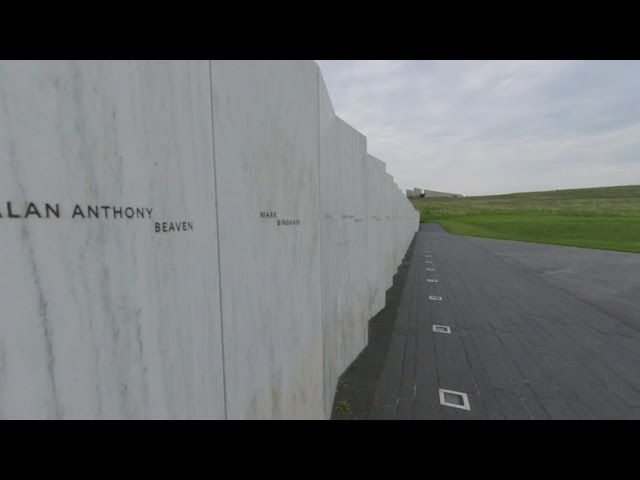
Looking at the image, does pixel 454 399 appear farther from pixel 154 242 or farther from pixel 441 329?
pixel 154 242

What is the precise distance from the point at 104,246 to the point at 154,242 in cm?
24

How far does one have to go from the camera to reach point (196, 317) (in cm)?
163

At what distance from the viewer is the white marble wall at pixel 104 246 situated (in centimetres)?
91

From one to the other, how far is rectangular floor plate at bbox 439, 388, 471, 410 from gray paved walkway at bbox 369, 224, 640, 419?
81 mm

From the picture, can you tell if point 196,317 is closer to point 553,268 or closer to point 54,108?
point 54,108

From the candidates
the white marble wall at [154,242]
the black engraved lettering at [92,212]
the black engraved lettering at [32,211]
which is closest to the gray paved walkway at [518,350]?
the white marble wall at [154,242]

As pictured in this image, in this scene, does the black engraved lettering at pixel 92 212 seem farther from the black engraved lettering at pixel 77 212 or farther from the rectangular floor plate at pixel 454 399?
the rectangular floor plate at pixel 454 399

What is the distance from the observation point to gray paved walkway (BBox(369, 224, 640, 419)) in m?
4.05

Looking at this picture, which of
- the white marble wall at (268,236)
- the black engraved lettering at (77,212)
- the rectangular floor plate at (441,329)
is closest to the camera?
the black engraved lettering at (77,212)

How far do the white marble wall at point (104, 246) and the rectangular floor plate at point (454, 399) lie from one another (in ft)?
11.1

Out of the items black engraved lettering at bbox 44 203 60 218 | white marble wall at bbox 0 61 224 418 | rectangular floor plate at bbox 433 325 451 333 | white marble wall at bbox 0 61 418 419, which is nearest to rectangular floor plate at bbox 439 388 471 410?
white marble wall at bbox 0 61 418 419
